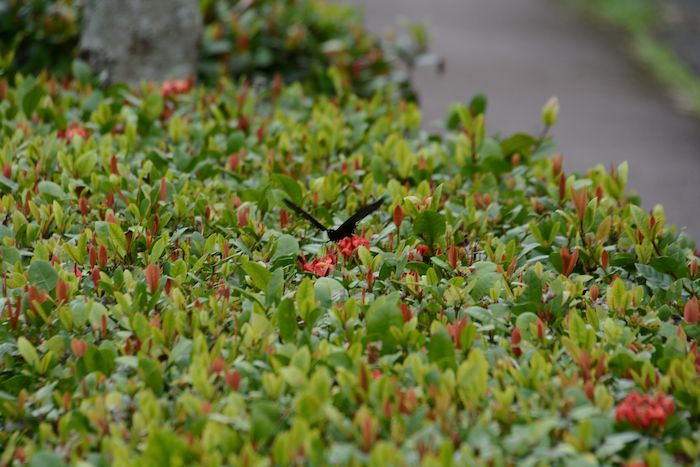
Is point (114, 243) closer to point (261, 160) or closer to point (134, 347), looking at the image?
point (134, 347)

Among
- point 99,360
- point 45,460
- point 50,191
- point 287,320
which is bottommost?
point 45,460

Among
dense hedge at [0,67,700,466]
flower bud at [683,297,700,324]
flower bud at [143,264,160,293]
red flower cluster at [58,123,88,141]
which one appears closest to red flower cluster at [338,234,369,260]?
dense hedge at [0,67,700,466]

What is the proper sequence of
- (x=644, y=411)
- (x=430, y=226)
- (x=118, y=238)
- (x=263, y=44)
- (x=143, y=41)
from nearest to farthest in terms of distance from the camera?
1. (x=644, y=411)
2. (x=118, y=238)
3. (x=430, y=226)
4. (x=143, y=41)
5. (x=263, y=44)

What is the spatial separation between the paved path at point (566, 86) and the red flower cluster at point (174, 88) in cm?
300

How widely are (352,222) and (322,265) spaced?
0.21m

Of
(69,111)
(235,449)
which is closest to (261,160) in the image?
(69,111)

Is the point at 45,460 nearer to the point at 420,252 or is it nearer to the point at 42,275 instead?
the point at 42,275

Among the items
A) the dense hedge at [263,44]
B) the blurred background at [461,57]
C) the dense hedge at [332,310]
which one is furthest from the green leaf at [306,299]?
the dense hedge at [263,44]

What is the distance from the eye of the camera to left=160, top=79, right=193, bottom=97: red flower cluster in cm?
495

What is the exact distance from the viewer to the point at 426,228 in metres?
3.07

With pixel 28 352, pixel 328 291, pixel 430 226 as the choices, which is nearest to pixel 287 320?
pixel 328 291

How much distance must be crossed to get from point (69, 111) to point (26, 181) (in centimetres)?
120

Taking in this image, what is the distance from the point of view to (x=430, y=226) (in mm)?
3066

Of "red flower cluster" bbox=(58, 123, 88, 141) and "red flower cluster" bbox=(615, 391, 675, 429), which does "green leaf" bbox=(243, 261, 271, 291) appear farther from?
"red flower cluster" bbox=(58, 123, 88, 141)
